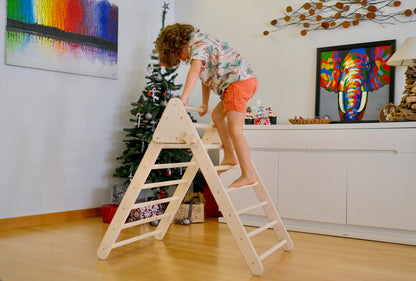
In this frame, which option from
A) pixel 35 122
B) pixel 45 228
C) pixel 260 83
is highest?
pixel 260 83

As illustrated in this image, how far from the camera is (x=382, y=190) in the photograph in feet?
9.10

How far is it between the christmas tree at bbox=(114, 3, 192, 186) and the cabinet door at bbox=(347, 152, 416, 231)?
1316 millimetres

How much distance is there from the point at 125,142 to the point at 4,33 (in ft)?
3.99

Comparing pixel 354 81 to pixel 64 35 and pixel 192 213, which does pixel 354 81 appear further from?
pixel 64 35

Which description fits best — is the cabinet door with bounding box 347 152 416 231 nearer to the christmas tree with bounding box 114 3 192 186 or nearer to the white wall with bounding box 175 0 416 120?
the white wall with bounding box 175 0 416 120

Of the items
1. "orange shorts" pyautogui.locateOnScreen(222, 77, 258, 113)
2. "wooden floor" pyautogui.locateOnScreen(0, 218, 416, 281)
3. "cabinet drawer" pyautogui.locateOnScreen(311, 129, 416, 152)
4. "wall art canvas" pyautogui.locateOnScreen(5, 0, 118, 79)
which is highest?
"wall art canvas" pyautogui.locateOnScreen(5, 0, 118, 79)

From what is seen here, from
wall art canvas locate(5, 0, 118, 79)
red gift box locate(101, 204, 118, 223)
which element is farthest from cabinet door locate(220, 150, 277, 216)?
wall art canvas locate(5, 0, 118, 79)

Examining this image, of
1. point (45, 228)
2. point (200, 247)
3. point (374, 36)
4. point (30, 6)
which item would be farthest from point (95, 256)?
point (374, 36)

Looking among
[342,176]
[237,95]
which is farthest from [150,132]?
[342,176]

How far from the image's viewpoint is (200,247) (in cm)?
252

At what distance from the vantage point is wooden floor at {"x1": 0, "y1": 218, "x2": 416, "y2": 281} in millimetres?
1966

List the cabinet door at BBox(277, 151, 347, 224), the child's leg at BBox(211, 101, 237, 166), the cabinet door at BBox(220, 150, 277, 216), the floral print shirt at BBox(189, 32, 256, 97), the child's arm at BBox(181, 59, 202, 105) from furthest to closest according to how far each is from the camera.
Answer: the cabinet door at BBox(220, 150, 277, 216) → the cabinet door at BBox(277, 151, 347, 224) → the child's leg at BBox(211, 101, 237, 166) → the floral print shirt at BBox(189, 32, 256, 97) → the child's arm at BBox(181, 59, 202, 105)

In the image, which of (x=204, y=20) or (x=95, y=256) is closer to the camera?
(x=95, y=256)

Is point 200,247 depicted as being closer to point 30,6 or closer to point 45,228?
point 45,228
